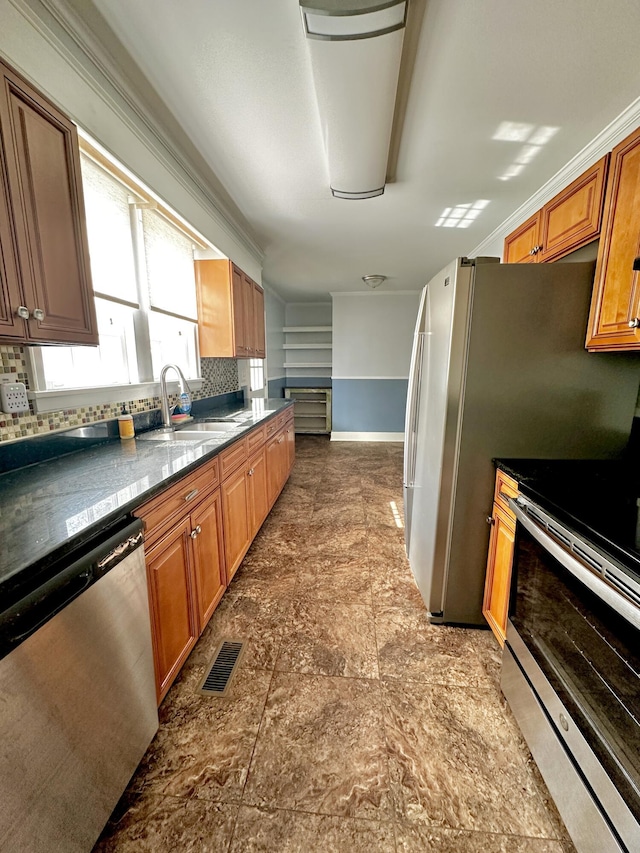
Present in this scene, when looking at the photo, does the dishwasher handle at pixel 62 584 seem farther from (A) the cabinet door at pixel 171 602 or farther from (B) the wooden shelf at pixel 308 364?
(B) the wooden shelf at pixel 308 364

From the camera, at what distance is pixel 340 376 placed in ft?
19.8

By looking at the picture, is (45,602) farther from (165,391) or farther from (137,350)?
(137,350)

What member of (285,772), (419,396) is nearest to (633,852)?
(285,772)

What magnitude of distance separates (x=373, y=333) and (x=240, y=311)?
3.23 m

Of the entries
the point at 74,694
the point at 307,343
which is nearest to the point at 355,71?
the point at 74,694

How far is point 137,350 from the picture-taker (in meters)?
2.23

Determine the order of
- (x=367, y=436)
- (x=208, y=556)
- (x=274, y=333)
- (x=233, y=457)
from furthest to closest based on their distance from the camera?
(x=367, y=436) < (x=274, y=333) < (x=233, y=457) < (x=208, y=556)

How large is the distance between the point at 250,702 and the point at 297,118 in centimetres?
280

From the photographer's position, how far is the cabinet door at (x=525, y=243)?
1902 mm

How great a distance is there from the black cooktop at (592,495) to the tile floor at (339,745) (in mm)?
927

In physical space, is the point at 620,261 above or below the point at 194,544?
above

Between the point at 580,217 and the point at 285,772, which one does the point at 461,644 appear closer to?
the point at 285,772

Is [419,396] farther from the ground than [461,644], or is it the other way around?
[419,396]

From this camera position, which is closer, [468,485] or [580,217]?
[580,217]
